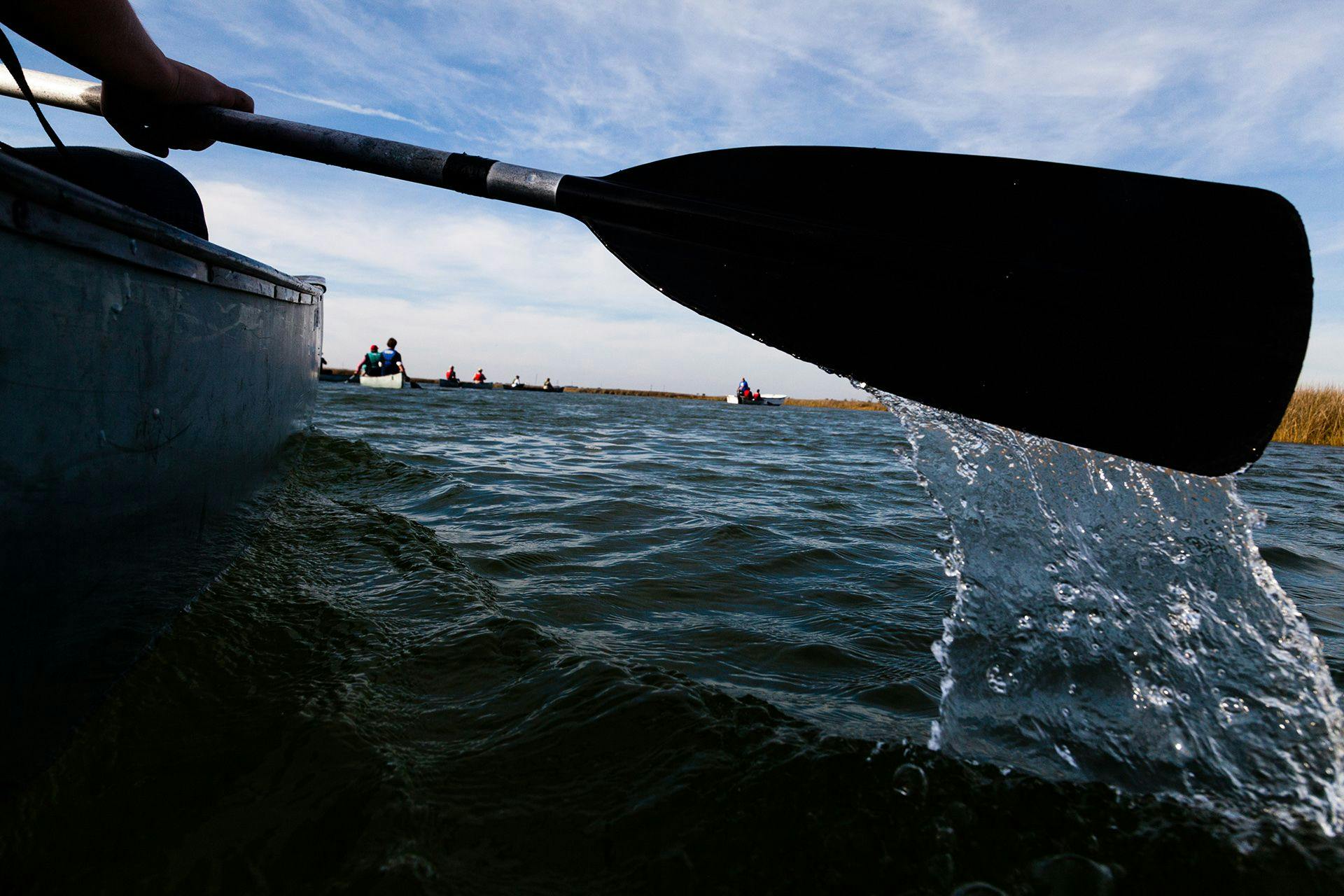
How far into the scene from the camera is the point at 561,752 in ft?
4.96

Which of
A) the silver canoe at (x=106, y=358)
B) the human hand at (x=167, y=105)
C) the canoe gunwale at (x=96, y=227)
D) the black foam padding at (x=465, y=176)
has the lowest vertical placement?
the silver canoe at (x=106, y=358)

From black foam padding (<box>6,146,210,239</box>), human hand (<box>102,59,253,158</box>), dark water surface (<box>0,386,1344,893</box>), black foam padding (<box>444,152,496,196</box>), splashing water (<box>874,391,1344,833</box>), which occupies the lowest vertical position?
dark water surface (<box>0,386,1344,893</box>)

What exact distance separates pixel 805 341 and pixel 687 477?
3848 millimetres

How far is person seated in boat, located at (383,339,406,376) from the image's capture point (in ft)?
71.6

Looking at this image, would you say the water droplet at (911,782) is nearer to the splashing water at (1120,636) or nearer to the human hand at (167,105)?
the splashing water at (1120,636)

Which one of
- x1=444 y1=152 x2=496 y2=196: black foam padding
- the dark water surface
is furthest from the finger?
the dark water surface

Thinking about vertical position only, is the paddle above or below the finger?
below

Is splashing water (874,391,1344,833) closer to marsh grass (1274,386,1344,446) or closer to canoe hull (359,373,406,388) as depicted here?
marsh grass (1274,386,1344,446)

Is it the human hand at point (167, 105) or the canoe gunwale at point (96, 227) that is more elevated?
the human hand at point (167, 105)

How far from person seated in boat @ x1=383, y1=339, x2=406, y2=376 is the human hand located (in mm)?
20842

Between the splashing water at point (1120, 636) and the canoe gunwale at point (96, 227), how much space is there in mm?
1880

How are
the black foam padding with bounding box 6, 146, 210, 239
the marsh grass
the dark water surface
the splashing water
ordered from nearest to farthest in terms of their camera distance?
the dark water surface → the splashing water → the black foam padding with bounding box 6, 146, 210, 239 → the marsh grass

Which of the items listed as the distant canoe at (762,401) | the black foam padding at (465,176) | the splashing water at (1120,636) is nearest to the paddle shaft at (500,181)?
the black foam padding at (465,176)

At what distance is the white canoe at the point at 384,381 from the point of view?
21359 millimetres
